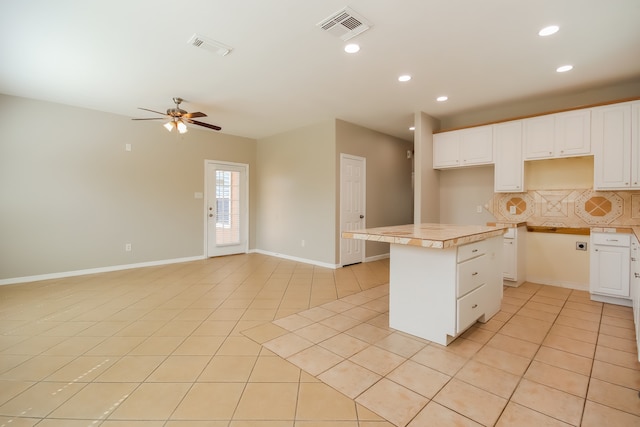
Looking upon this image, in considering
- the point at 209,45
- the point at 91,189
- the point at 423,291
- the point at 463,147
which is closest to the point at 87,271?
the point at 91,189

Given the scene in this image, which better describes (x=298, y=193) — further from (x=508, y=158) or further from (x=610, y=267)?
(x=610, y=267)

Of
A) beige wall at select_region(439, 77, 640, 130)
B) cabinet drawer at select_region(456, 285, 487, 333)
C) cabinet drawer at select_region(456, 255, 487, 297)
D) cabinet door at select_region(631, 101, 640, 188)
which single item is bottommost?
cabinet drawer at select_region(456, 285, 487, 333)

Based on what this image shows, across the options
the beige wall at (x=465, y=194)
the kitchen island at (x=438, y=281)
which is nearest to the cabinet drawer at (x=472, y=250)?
the kitchen island at (x=438, y=281)

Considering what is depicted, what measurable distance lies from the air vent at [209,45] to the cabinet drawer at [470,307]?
10.6ft

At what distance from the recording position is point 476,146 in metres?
4.45

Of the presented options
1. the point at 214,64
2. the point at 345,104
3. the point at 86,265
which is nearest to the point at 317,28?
the point at 214,64

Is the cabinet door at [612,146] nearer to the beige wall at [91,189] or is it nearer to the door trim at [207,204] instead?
the door trim at [207,204]

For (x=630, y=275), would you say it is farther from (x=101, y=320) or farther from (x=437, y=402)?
(x=101, y=320)

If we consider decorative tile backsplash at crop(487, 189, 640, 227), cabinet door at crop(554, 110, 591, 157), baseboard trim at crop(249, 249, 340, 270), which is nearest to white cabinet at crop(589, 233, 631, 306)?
decorative tile backsplash at crop(487, 189, 640, 227)

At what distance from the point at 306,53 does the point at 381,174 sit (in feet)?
11.8

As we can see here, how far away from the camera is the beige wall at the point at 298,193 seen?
17.2 feet

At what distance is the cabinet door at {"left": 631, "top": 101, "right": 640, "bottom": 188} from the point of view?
3.26 m

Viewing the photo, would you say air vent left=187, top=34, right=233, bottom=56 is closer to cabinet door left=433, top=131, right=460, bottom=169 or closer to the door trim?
the door trim

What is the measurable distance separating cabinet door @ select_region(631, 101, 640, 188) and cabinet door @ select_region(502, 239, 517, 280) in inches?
55.8
